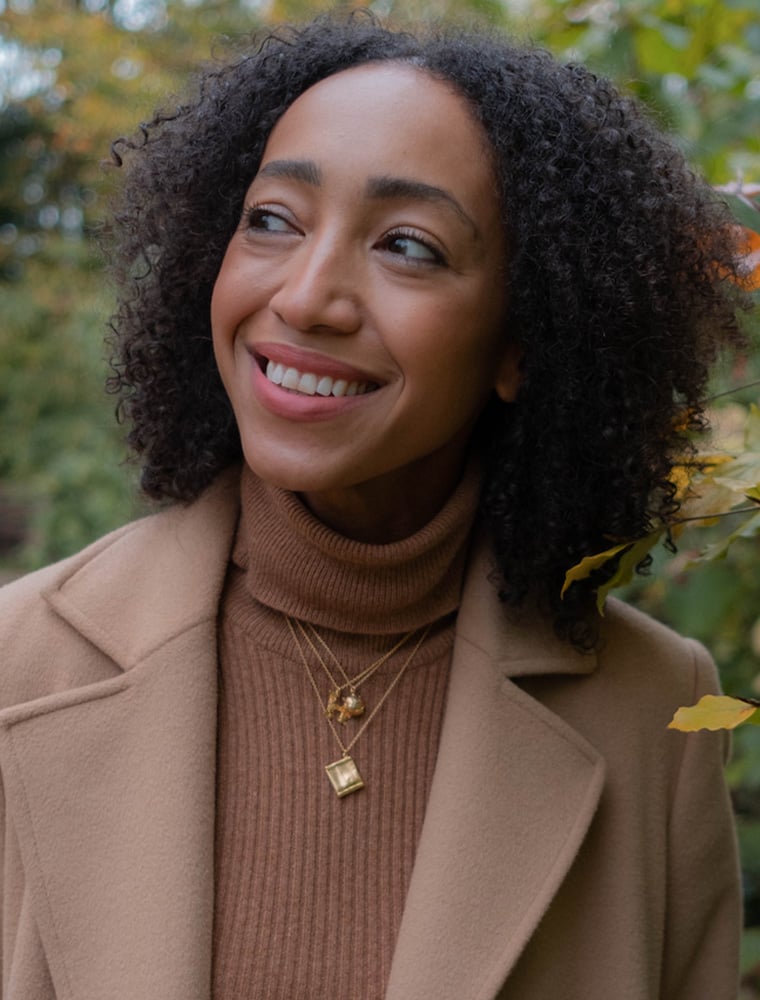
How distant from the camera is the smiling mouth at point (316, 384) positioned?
1.58 metres

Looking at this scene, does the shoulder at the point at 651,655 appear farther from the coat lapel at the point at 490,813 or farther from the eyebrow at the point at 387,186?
the eyebrow at the point at 387,186

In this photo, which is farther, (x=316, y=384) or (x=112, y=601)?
(x=112, y=601)

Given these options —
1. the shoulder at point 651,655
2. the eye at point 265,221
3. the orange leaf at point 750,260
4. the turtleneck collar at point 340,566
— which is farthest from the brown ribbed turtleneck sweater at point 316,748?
the orange leaf at point 750,260

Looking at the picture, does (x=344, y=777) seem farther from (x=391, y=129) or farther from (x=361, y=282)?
(x=391, y=129)

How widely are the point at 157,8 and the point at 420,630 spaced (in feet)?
26.2

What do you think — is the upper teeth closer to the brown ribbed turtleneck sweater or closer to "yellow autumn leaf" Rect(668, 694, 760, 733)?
the brown ribbed turtleneck sweater

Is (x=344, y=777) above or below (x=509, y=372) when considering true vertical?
below

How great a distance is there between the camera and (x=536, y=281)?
1690 millimetres

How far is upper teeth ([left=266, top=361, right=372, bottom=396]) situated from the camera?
158 cm

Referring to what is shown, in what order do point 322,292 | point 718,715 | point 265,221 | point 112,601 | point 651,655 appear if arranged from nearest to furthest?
point 718,715
point 322,292
point 265,221
point 112,601
point 651,655

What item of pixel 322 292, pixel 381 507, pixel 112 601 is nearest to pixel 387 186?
pixel 322 292

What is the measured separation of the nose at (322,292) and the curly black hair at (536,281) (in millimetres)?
244

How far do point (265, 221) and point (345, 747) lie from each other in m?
0.72

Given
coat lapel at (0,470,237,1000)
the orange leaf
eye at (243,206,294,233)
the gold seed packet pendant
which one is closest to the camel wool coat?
coat lapel at (0,470,237,1000)
